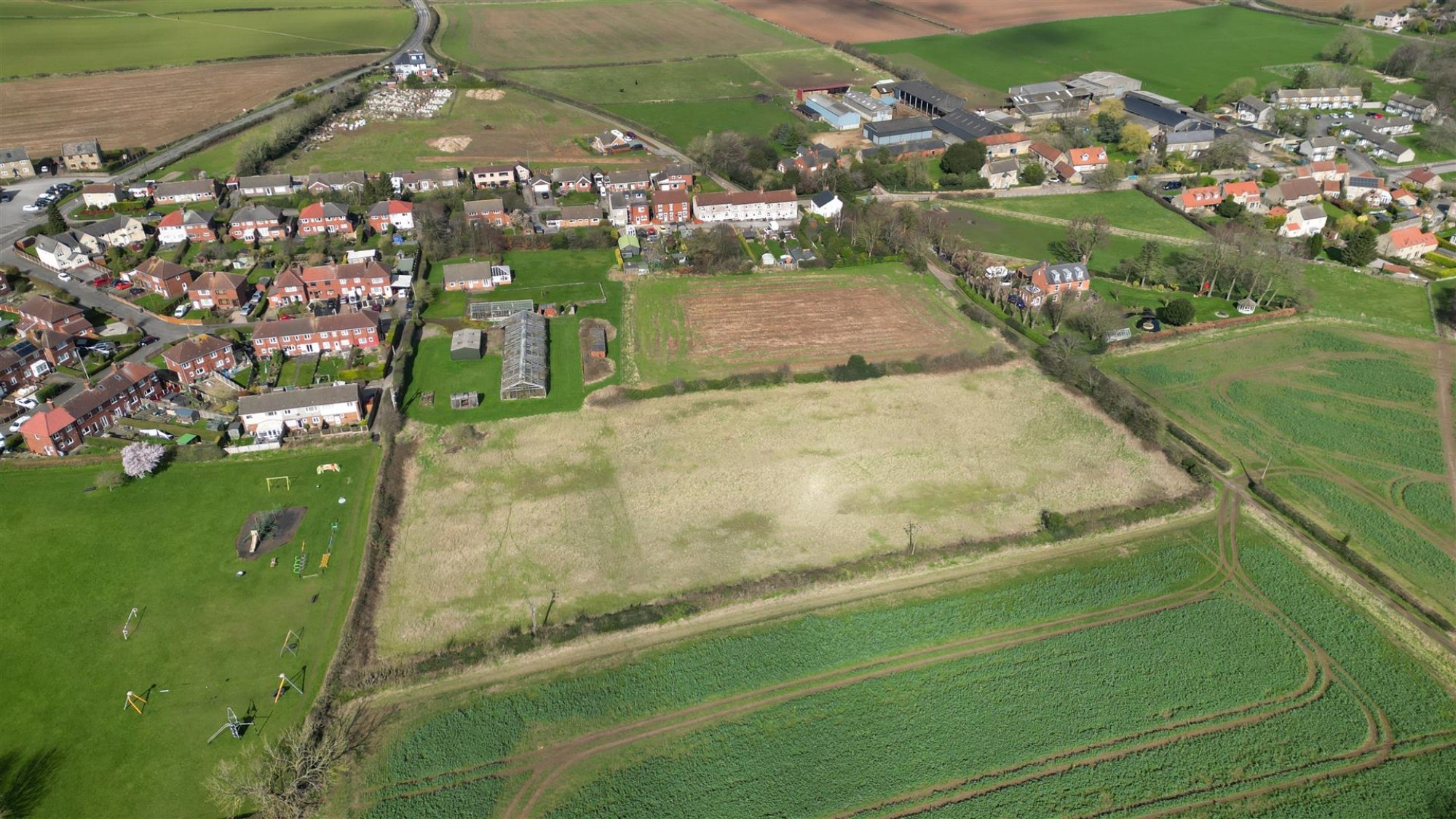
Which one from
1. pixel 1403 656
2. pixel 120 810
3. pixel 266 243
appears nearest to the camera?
pixel 120 810

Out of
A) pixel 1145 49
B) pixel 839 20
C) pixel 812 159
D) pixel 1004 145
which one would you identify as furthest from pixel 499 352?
pixel 1145 49

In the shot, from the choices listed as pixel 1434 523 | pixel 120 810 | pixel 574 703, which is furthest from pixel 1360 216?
pixel 120 810

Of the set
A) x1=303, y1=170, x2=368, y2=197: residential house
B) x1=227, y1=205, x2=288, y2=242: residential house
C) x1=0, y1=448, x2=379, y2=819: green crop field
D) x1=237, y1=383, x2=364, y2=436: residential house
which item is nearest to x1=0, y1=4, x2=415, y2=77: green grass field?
x1=303, y1=170, x2=368, y2=197: residential house

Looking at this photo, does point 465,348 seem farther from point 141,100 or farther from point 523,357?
point 141,100

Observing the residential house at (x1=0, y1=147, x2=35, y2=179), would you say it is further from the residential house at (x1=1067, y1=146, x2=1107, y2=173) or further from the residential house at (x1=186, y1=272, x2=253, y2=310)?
the residential house at (x1=1067, y1=146, x2=1107, y2=173)

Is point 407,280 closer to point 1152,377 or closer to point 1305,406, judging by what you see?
point 1152,377

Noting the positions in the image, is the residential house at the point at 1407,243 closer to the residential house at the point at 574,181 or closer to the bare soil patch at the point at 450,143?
the residential house at the point at 574,181
